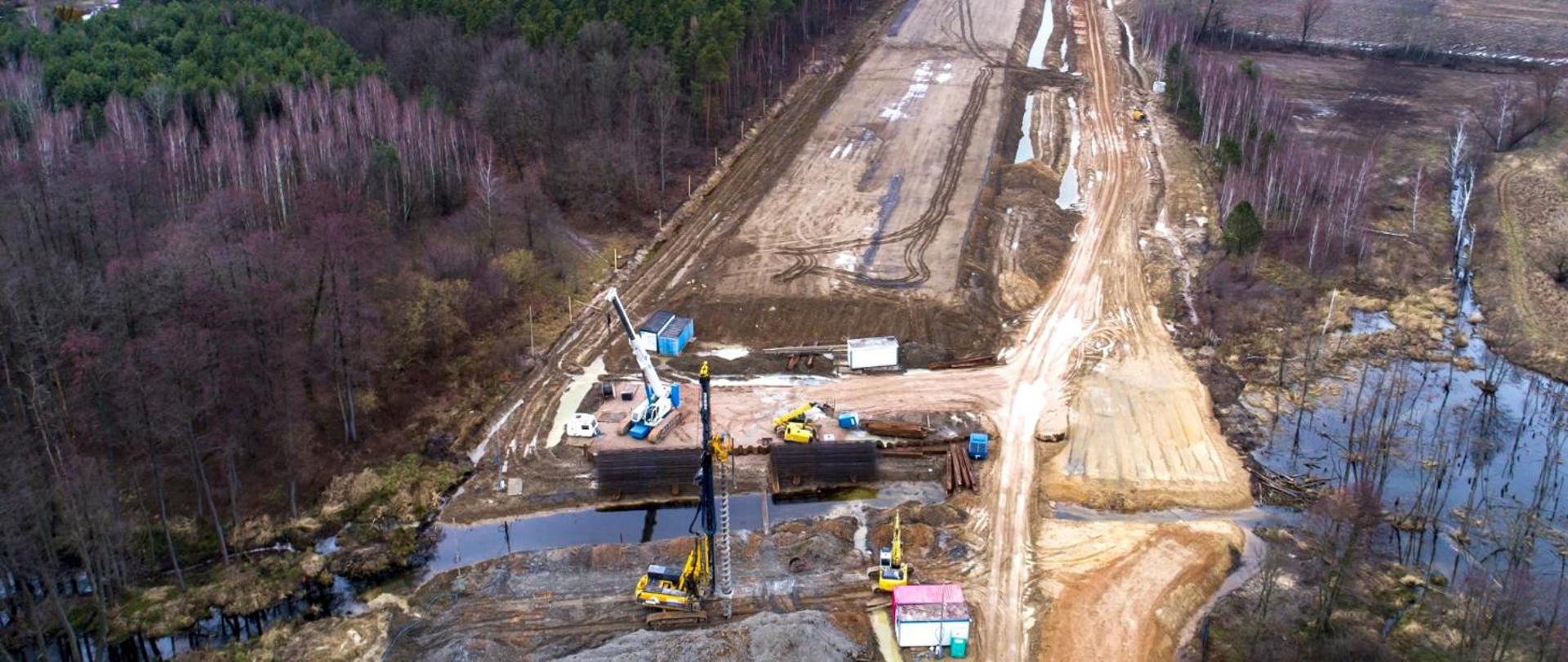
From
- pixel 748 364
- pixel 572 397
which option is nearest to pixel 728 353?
pixel 748 364

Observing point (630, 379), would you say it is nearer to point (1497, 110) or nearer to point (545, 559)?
point (545, 559)

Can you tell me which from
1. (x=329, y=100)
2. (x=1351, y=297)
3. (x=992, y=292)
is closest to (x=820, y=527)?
(x=992, y=292)

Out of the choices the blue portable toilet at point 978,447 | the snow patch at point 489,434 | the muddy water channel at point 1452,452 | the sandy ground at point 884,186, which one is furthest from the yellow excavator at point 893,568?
the sandy ground at point 884,186

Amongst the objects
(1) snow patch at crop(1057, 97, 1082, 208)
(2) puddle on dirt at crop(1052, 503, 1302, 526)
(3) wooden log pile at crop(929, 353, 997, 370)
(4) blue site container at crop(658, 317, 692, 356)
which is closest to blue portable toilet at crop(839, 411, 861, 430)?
(3) wooden log pile at crop(929, 353, 997, 370)

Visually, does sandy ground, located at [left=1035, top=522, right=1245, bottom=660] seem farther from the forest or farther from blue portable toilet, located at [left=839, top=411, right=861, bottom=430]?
the forest

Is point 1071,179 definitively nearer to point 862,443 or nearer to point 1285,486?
point 1285,486

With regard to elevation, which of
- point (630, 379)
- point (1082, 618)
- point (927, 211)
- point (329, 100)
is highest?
point (329, 100)
